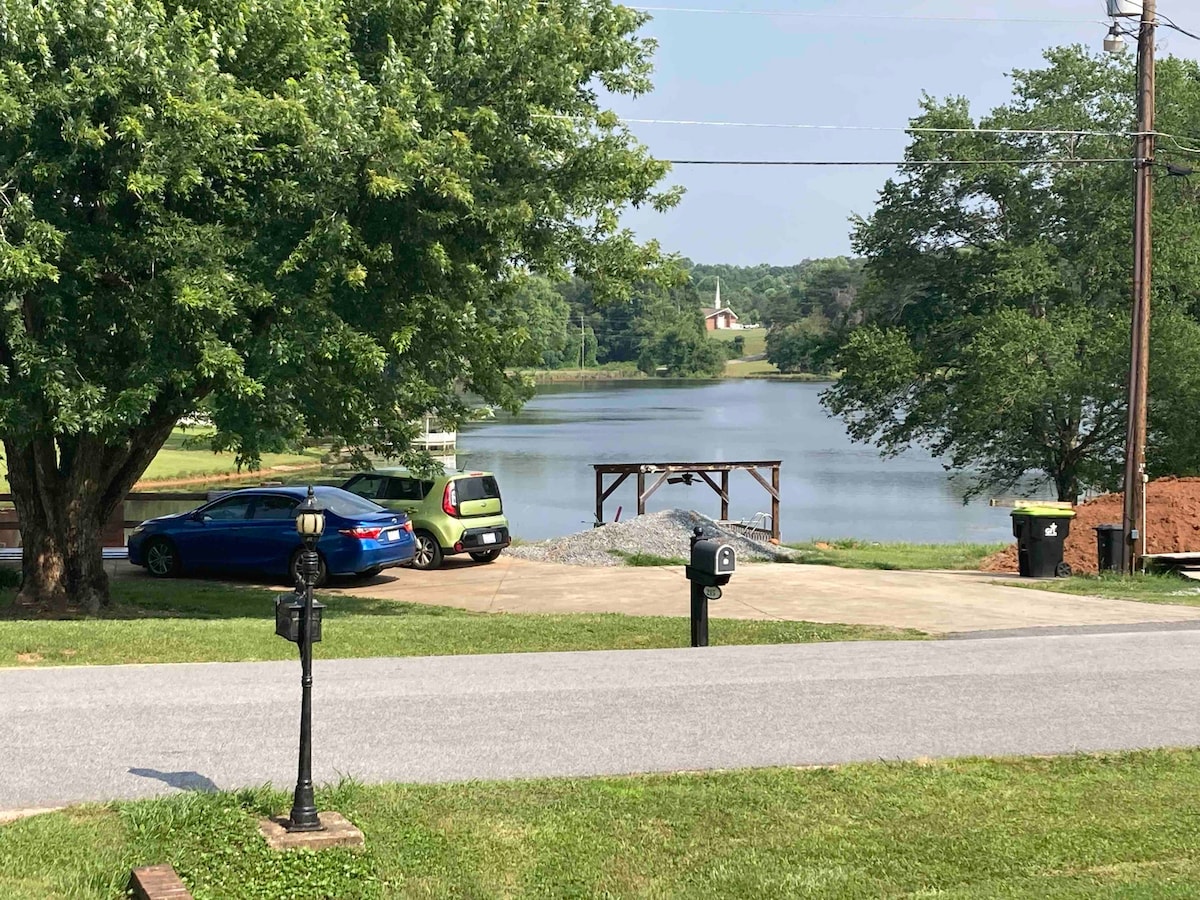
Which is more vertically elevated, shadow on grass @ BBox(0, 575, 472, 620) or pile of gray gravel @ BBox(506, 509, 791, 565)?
shadow on grass @ BBox(0, 575, 472, 620)

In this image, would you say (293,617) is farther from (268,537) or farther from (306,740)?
(268,537)

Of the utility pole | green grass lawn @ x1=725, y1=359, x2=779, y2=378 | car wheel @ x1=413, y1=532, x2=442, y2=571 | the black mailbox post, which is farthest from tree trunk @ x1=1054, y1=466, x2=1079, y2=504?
green grass lawn @ x1=725, y1=359, x2=779, y2=378

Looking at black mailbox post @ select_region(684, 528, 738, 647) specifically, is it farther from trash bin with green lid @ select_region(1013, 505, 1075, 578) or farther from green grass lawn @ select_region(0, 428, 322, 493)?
green grass lawn @ select_region(0, 428, 322, 493)

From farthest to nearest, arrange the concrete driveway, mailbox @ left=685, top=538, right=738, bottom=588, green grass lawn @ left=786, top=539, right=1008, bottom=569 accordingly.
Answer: green grass lawn @ left=786, top=539, right=1008, bottom=569
the concrete driveway
mailbox @ left=685, top=538, right=738, bottom=588

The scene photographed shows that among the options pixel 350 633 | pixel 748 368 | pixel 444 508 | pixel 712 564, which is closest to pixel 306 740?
pixel 712 564

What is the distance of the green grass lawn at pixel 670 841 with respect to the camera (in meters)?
6.36

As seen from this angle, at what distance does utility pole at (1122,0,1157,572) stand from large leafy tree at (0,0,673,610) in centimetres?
979

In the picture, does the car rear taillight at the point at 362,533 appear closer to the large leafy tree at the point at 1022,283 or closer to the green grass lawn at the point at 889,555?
the green grass lawn at the point at 889,555

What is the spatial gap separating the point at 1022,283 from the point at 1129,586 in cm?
1474

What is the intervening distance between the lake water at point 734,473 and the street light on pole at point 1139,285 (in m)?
11.8

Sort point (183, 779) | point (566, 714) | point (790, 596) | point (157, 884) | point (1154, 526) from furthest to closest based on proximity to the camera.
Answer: point (1154, 526), point (790, 596), point (566, 714), point (183, 779), point (157, 884)

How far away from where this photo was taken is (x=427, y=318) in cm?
1529

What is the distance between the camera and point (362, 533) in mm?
19469

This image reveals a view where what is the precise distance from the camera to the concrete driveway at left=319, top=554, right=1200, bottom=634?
643 inches
